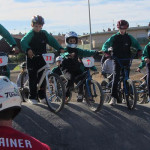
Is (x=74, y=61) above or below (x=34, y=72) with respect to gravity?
above

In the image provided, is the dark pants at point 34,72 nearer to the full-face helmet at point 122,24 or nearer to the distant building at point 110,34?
the full-face helmet at point 122,24

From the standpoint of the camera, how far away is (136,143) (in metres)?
4.56

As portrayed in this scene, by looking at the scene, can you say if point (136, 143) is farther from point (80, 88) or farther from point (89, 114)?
point (80, 88)

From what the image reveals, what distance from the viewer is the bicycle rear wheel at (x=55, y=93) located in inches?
205

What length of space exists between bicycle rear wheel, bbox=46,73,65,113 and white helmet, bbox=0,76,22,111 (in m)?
3.17

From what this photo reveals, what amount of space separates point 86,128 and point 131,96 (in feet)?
4.72

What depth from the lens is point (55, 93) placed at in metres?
5.45

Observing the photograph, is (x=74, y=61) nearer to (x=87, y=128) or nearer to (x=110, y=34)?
(x=87, y=128)

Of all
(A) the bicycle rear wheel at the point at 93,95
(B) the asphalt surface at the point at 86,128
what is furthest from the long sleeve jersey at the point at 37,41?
(B) the asphalt surface at the point at 86,128

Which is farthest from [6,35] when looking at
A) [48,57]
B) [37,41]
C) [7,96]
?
[7,96]

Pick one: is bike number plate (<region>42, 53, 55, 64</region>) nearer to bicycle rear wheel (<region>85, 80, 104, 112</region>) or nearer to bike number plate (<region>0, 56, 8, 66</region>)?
bike number plate (<region>0, 56, 8, 66</region>)

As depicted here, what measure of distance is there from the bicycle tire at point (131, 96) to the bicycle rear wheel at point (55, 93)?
52.2 inches

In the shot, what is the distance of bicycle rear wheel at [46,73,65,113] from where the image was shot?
5.20m

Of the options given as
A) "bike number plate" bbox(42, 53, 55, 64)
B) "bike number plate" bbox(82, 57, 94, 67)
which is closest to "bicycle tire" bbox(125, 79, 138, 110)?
"bike number plate" bbox(82, 57, 94, 67)
